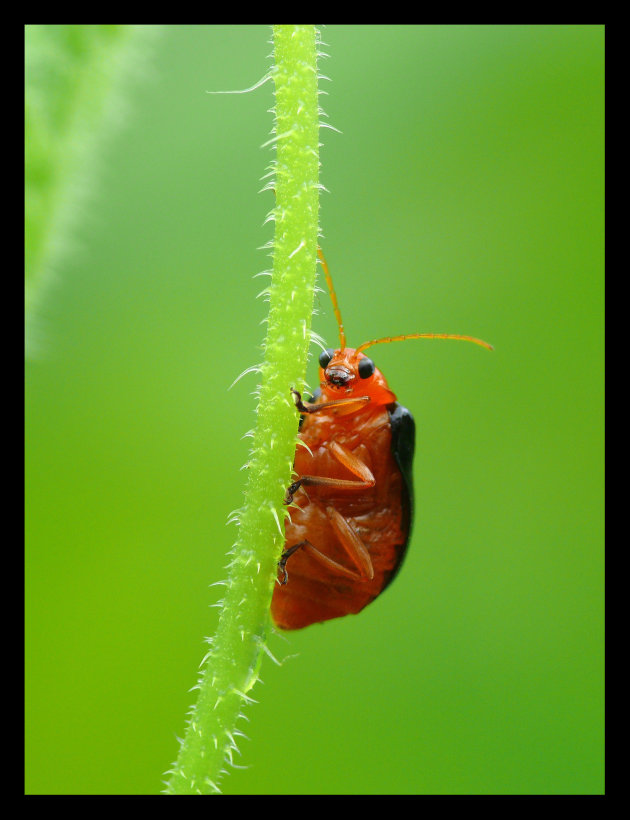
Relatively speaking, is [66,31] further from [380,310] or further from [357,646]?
[357,646]

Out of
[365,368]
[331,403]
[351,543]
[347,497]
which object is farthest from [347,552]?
[365,368]

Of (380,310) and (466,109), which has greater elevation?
(466,109)

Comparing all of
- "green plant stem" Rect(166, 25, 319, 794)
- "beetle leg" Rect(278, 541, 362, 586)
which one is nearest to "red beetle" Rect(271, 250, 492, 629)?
"beetle leg" Rect(278, 541, 362, 586)

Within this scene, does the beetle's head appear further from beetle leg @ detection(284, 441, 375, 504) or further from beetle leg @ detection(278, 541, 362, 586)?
beetle leg @ detection(278, 541, 362, 586)

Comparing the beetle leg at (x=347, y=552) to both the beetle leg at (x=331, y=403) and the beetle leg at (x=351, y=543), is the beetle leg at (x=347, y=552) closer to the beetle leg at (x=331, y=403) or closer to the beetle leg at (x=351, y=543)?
the beetle leg at (x=351, y=543)

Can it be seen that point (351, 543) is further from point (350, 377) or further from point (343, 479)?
point (350, 377)

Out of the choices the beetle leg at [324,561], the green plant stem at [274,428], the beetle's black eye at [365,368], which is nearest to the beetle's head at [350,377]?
the beetle's black eye at [365,368]

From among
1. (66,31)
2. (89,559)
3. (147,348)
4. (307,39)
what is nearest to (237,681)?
(307,39)
